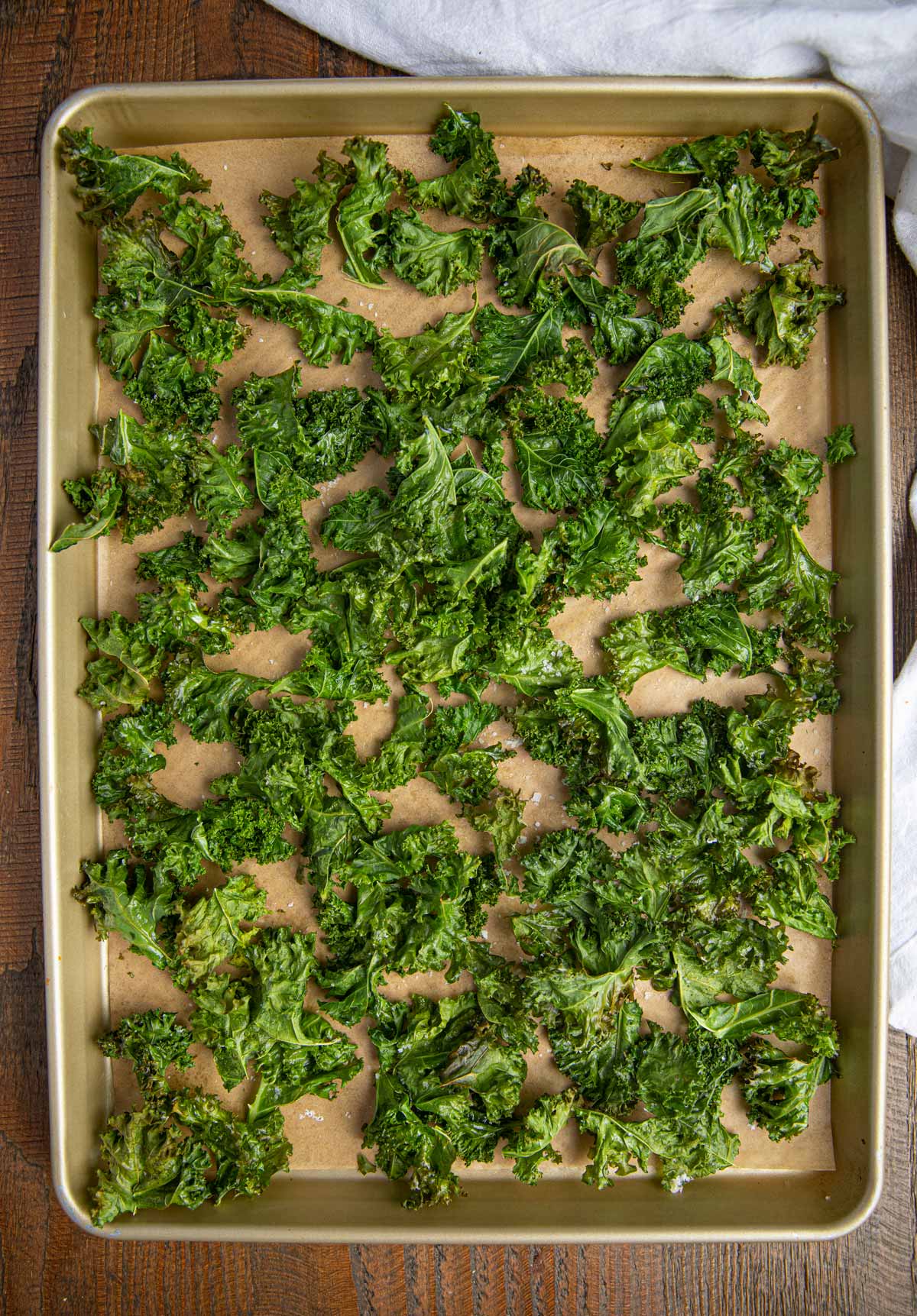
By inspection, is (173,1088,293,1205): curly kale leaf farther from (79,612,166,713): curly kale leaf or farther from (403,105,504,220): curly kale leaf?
(403,105,504,220): curly kale leaf

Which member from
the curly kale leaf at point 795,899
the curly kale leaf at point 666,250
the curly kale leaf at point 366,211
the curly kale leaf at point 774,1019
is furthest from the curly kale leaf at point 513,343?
the curly kale leaf at point 774,1019

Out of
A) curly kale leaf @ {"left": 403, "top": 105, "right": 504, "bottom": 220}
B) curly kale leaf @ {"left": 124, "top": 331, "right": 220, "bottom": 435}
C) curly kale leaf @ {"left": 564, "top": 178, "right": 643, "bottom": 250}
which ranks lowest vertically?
curly kale leaf @ {"left": 124, "top": 331, "right": 220, "bottom": 435}

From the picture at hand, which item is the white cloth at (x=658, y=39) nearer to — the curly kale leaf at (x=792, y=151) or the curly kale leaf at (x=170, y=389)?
the curly kale leaf at (x=792, y=151)

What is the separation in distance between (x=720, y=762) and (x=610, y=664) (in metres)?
0.45

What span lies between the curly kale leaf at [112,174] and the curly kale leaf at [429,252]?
610 millimetres

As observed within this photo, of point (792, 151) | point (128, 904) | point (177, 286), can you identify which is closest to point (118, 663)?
point (128, 904)

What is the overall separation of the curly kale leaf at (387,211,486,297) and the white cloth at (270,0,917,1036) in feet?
1.52

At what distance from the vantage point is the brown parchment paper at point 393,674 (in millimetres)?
2709

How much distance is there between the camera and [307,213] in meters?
2.60

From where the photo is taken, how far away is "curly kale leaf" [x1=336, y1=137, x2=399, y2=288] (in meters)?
2.59

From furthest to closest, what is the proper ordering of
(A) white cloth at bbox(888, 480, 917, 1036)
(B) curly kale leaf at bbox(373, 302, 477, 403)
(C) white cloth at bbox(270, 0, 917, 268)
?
(A) white cloth at bbox(888, 480, 917, 1036) → (B) curly kale leaf at bbox(373, 302, 477, 403) → (C) white cloth at bbox(270, 0, 917, 268)

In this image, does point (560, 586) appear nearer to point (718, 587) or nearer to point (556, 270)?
point (718, 587)

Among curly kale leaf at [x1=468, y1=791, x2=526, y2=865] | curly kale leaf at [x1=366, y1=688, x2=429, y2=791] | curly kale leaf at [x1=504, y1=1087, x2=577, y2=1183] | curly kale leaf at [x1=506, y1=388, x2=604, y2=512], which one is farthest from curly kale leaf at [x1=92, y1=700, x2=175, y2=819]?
curly kale leaf at [x1=504, y1=1087, x2=577, y2=1183]

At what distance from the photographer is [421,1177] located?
2.63 m
